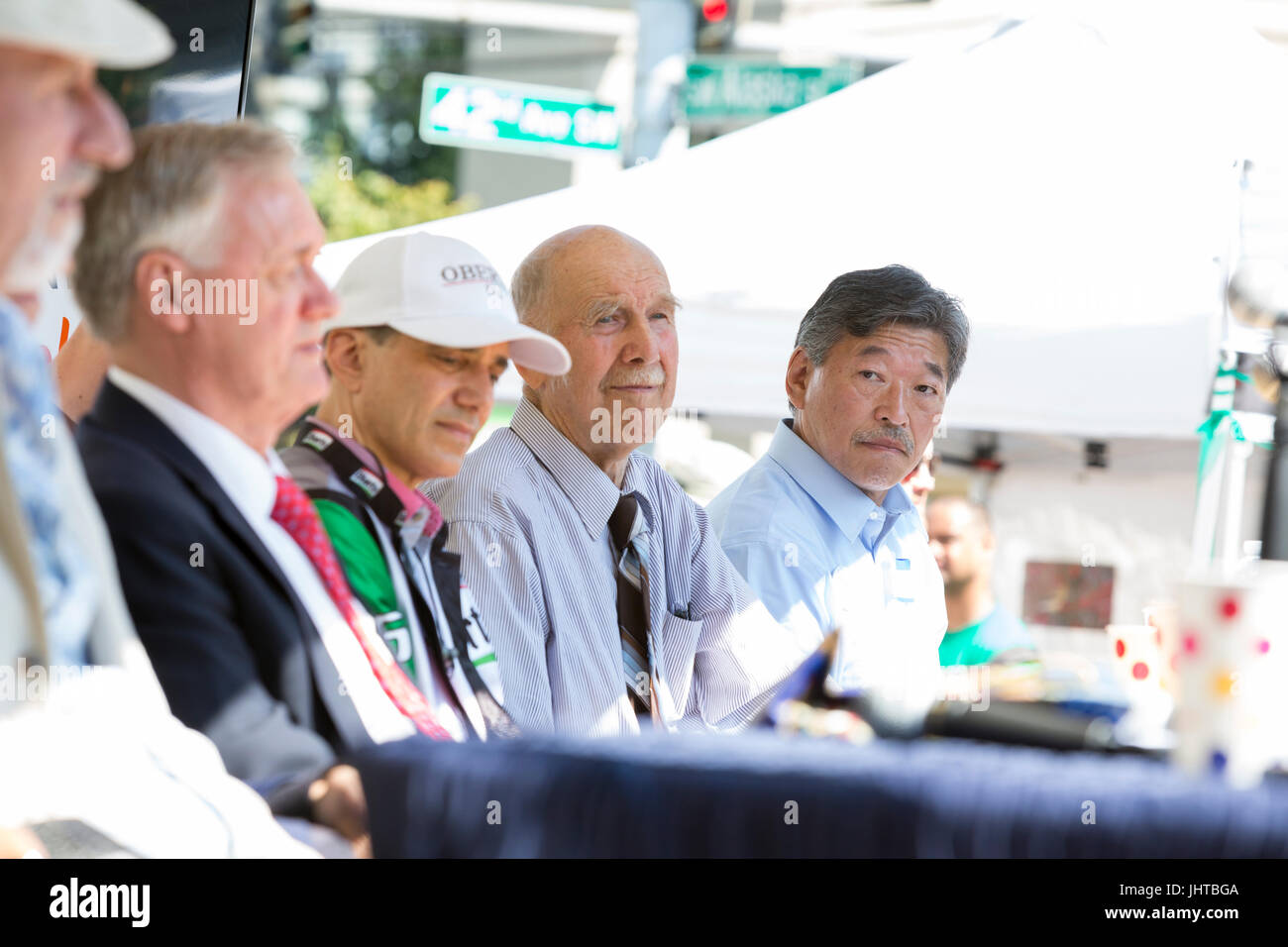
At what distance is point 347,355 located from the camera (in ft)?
6.55

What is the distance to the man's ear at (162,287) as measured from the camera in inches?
65.7

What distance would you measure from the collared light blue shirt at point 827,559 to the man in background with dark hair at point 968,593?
78mm

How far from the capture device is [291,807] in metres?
1.74

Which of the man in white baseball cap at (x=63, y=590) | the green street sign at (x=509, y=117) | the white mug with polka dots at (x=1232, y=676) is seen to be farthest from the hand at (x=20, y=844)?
the green street sign at (x=509, y=117)

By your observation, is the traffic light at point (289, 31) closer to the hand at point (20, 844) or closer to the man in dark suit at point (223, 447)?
the man in dark suit at point (223, 447)

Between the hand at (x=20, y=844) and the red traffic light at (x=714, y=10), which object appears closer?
the hand at (x=20, y=844)

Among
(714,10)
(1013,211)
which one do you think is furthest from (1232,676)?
(714,10)

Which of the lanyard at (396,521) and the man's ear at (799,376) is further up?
the man's ear at (799,376)

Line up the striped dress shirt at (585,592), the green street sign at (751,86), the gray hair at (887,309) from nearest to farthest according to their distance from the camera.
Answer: the striped dress shirt at (585,592), the gray hair at (887,309), the green street sign at (751,86)

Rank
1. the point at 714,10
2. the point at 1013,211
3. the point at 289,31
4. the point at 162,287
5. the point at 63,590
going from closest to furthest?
the point at 63,590
the point at 162,287
the point at 1013,211
the point at 714,10
the point at 289,31

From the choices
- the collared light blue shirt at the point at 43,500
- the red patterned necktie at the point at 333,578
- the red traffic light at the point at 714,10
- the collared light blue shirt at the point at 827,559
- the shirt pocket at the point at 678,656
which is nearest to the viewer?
the collared light blue shirt at the point at 43,500

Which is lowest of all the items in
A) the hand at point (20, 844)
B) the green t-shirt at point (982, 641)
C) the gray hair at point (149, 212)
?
the hand at point (20, 844)

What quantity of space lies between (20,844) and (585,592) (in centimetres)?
96

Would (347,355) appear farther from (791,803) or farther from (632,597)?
(791,803)
